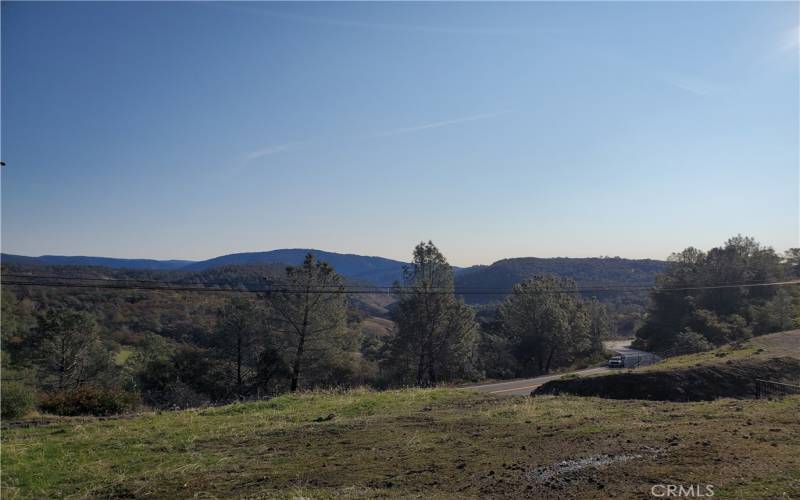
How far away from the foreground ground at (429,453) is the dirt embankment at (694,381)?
320cm

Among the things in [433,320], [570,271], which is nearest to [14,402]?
[433,320]

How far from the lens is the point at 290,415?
51.0 feet

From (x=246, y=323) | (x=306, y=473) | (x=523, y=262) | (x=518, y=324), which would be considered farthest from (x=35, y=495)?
(x=523, y=262)

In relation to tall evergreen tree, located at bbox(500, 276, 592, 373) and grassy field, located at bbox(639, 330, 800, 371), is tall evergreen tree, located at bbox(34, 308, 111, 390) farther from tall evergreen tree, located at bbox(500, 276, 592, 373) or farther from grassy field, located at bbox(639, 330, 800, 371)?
grassy field, located at bbox(639, 330, 800, 371)

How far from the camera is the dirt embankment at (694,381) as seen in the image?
57.1ft

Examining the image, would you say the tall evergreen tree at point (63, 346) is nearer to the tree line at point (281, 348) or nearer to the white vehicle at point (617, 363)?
the tree line at point (281, 348)

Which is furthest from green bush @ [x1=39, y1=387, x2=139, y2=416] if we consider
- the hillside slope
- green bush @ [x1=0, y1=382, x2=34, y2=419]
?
the hillside slope

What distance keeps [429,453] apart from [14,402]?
59.2 ft

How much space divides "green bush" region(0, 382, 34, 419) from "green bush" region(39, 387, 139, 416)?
0.74 meters

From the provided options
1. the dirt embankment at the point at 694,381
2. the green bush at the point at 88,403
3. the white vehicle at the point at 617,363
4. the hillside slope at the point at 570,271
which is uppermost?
the hillside slope at the point at 570,271

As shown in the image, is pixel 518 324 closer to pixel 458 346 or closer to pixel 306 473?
pixel 458 346

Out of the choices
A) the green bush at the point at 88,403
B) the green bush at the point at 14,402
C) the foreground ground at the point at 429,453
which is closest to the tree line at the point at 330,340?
the green bush at the point at 88,403

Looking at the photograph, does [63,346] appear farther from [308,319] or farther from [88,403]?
[88,403]

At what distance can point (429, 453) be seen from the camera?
9.63 m
